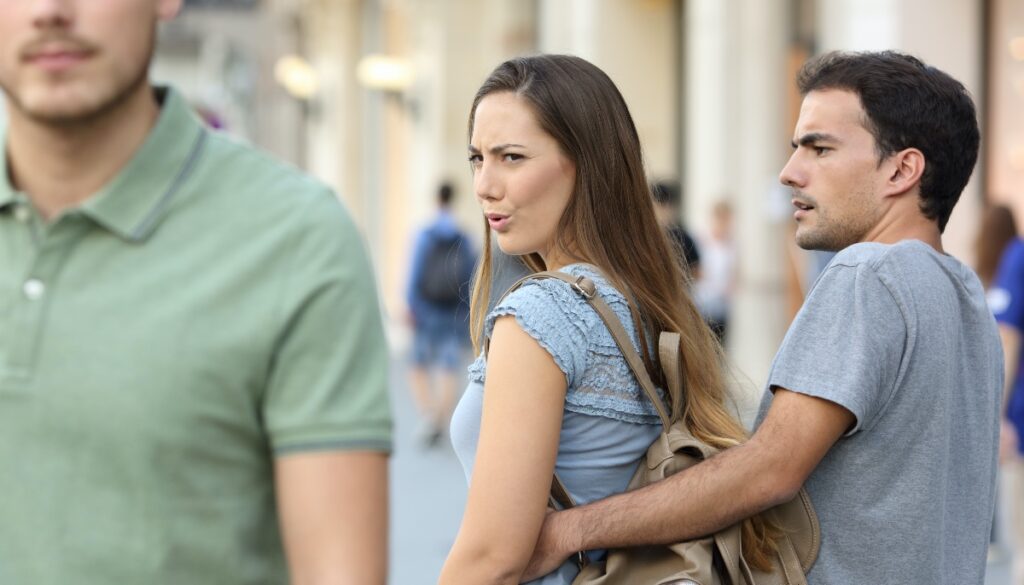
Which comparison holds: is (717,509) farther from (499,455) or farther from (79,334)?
(79,334)

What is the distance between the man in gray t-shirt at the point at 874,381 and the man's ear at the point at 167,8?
1.07 metres

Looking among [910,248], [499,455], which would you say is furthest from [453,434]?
[910,248]

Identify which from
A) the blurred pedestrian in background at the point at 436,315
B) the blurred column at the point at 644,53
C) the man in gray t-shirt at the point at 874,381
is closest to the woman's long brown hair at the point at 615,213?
the man in gray t-shirt at the point at 874,381

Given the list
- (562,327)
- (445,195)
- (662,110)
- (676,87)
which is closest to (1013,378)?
(562,327)

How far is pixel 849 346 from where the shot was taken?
2.58 metres

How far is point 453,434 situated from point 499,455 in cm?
24

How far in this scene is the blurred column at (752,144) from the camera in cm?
1331

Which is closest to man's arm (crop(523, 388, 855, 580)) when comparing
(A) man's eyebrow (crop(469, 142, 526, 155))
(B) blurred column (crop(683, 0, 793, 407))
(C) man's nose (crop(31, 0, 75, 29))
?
(A) man's eyebrow (crop(469, 142, 526, 155))

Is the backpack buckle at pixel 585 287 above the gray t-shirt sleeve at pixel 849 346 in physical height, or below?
above

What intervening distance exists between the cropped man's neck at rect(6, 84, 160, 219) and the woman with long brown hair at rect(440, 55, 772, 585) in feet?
2.79

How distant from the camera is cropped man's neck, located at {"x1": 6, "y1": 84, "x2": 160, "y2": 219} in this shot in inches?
76.6

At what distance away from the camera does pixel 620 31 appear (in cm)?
1573

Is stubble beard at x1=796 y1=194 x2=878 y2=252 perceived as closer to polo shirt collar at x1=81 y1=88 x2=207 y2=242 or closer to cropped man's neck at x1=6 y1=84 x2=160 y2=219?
polo shirt collar at x1=81 y1=88 x2=207 y2=242

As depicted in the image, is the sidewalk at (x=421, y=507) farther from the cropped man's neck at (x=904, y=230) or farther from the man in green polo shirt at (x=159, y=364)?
the man in green polo shirt at (x=159, y=364)
